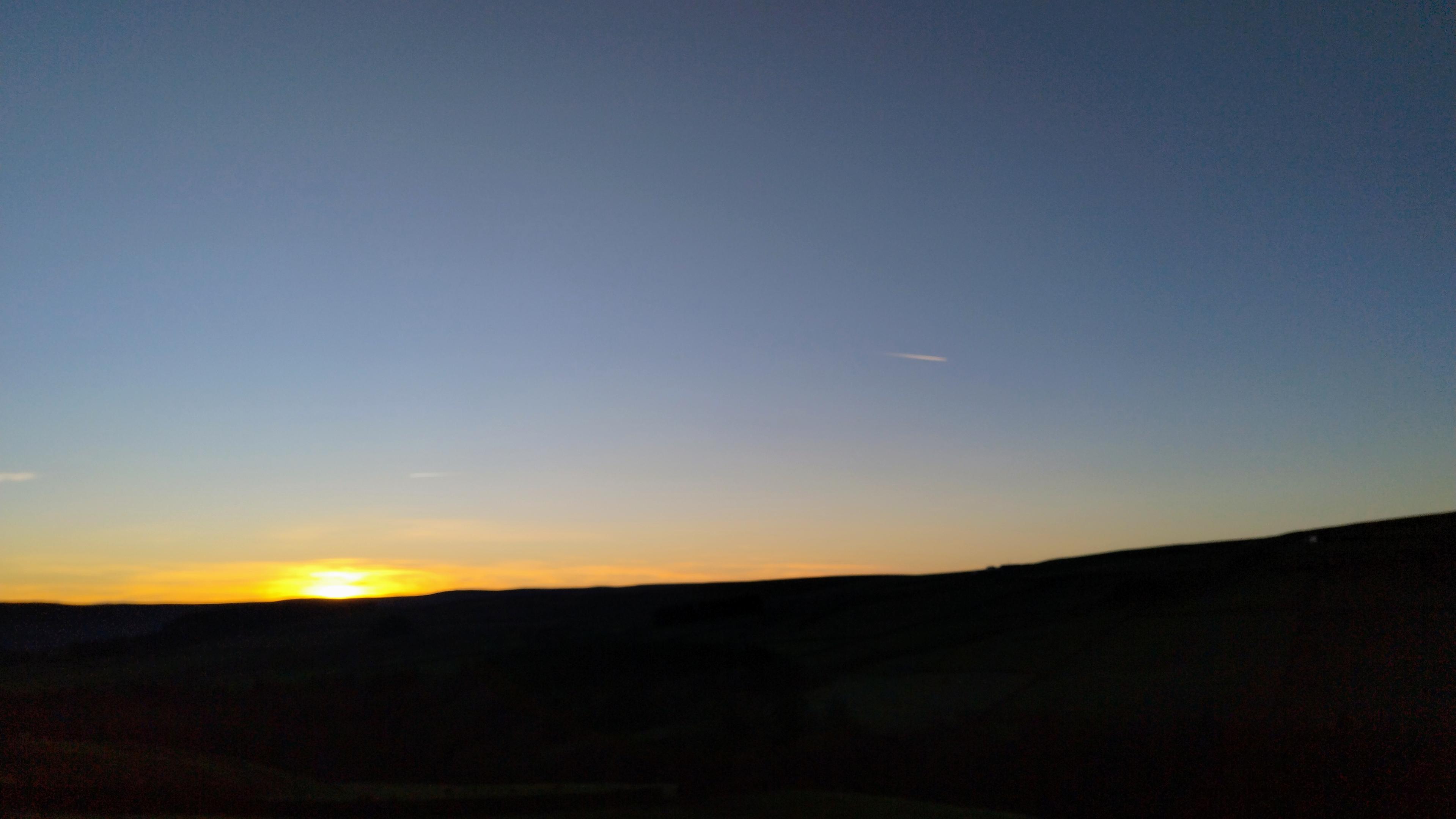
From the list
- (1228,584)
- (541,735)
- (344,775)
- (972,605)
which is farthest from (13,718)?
(1228,584)

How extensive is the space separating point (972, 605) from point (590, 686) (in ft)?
45.1

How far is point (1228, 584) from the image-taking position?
2788 centimetres

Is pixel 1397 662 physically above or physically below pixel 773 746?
above

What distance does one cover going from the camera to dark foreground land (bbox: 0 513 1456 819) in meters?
15.3

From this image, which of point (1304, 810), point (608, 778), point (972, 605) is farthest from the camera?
point (972, 605)

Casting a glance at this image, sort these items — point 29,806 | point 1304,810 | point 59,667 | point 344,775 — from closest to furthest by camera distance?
1. point 29,806
2. point 1304,810
3. point 344,775
4. point 59,667

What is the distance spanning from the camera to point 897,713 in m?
21.0

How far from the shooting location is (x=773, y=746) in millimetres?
19922

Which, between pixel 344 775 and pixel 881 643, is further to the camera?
pixel 881 643

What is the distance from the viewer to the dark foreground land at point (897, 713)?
1527 cm

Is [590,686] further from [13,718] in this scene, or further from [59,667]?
[59,667]

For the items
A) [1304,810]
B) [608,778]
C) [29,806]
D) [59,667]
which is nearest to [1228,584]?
[1304,810]

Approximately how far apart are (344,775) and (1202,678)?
1771 centimetres

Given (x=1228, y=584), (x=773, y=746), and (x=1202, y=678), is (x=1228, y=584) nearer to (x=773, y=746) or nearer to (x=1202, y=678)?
(x=1202, y=678)
